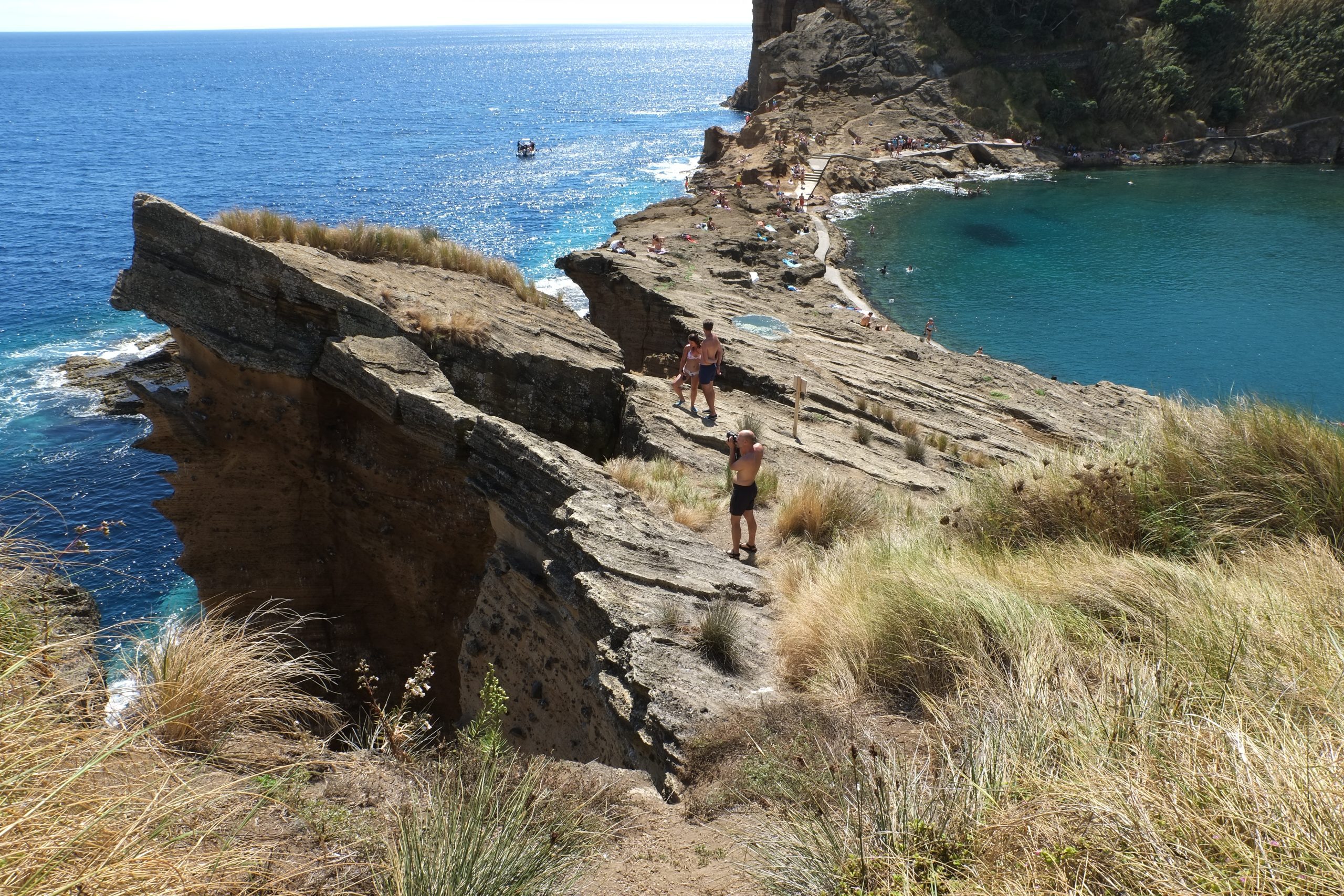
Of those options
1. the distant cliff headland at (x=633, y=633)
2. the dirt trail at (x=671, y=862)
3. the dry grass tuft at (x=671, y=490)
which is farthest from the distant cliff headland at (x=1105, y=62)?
the dirt trail at (x=671, y=862)

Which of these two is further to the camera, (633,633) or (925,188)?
(925,188)

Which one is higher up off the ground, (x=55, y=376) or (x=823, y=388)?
(x=823, y=388)

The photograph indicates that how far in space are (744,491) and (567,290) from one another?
1311 inches

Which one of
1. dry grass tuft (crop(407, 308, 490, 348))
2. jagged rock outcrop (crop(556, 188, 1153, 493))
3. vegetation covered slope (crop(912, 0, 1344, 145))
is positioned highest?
vegetation covered slope (crop(912, 0, 1344, 145))

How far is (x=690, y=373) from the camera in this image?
14.8 meters

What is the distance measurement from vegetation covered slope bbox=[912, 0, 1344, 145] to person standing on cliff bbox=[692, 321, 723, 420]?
5952 cm

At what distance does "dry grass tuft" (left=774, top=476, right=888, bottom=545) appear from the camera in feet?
31.3

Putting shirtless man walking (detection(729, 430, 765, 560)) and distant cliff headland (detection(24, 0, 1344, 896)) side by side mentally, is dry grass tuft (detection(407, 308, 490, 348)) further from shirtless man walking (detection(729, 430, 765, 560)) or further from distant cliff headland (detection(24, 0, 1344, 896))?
shirtless man walking (detection(729, 430, 765, 560))

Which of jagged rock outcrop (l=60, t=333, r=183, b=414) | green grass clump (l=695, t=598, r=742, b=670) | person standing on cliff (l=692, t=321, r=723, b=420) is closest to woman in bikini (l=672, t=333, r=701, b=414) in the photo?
person standing on cliff (l=692, t=321, r=723, b=420)

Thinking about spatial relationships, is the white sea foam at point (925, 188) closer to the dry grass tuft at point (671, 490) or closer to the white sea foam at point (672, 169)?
the white sea foam at point (672, 169)

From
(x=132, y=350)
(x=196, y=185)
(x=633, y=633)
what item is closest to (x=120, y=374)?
(x=132, y=350)

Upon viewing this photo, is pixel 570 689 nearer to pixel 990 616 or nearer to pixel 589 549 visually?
pixel 589 549

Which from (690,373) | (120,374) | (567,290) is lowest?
(120,374)

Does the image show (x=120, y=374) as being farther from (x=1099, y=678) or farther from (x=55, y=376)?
(x=1099, y=678)
